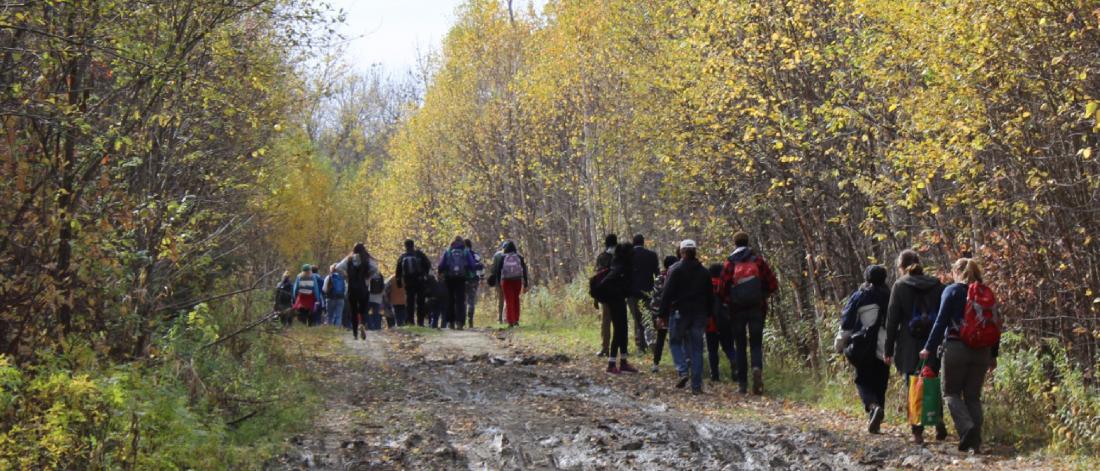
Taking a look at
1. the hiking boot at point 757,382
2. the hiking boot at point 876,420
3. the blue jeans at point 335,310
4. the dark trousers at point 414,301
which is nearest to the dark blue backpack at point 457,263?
the dark trousers at point 414,301

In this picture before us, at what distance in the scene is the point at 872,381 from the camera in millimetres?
11938

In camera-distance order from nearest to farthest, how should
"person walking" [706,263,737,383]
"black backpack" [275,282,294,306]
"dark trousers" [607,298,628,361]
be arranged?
"person walking" [706,263,737,383] → "dark trousers" [607,298,628,361] → "black backpack" [275,282,294,306]

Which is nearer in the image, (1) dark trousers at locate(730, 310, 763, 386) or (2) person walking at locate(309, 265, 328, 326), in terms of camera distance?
(1) dark trousers at locate(730, 310, 763, 386)

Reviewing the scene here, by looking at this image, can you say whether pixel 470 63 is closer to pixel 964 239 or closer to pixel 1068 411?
pixel 964 239

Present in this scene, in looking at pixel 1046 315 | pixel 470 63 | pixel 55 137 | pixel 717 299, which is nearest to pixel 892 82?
pixel 1046 315

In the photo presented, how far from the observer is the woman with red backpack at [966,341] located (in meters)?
10.2

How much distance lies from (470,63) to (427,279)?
16.4 metres

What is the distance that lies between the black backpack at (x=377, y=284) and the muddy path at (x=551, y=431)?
6376 millimetres

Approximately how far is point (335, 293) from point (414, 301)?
1.76 m

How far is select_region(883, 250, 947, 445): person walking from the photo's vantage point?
1107 cm

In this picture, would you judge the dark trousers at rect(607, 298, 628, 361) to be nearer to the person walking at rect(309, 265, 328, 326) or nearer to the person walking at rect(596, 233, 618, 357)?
the person walking at rect(596, 233, 618, 357)

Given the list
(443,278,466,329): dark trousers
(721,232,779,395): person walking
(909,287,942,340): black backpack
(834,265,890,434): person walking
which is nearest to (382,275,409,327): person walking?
(443,278,466,329): dark trousers

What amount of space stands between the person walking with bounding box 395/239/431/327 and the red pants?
1.65 metres

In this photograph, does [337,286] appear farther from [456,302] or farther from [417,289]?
[456,302]
